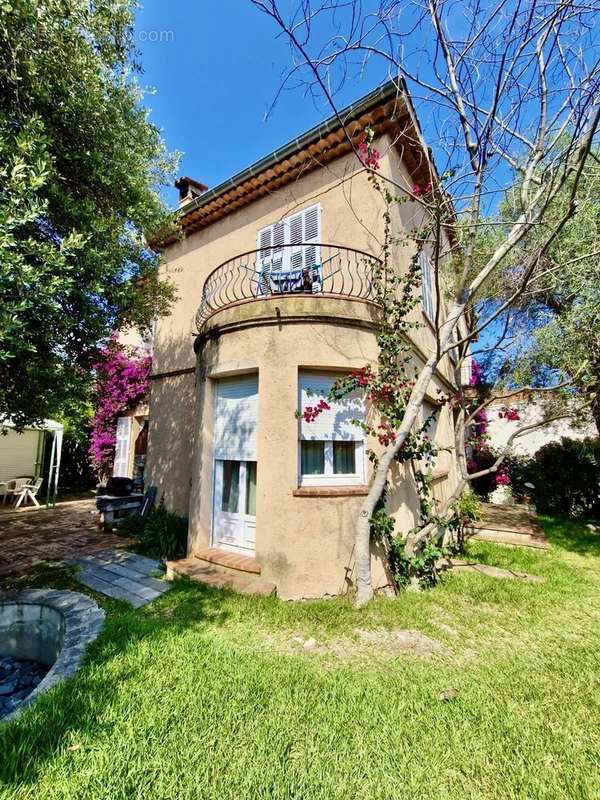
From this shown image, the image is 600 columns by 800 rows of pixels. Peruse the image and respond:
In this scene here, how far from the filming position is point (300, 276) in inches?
303

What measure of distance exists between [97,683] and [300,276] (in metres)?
7.28

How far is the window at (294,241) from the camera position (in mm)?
8853

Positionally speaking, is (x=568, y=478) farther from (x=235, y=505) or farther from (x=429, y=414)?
(x=235, y=505)

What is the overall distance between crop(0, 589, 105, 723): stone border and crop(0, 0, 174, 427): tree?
3021 millimetres

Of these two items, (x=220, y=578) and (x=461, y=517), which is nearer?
(x=220, y=578)

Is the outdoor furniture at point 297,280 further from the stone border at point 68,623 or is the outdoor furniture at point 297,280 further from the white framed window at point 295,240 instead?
the stone border at point 68,623

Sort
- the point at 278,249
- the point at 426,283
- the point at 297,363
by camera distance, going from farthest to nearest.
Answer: the point at 426,283 → the point at 278,249 → the point at 297,363

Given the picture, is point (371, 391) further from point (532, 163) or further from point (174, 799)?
point (174, 799)

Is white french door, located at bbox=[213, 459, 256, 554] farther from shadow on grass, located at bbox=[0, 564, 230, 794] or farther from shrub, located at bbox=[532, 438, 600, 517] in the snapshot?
shrub, located at bbox=[532, 438, 600, 517]

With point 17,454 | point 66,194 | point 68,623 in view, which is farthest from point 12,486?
point 66,194

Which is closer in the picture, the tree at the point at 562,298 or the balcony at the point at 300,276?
the balcony at the point at 300,276

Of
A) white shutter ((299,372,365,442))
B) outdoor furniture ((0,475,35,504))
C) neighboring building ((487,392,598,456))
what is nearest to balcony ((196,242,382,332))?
white shutter ((299,372,365,442))

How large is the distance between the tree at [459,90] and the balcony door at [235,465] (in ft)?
6.53

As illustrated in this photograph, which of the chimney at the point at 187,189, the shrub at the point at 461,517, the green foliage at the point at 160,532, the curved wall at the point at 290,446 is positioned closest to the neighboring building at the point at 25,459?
the green foliage at the point at 160,532
